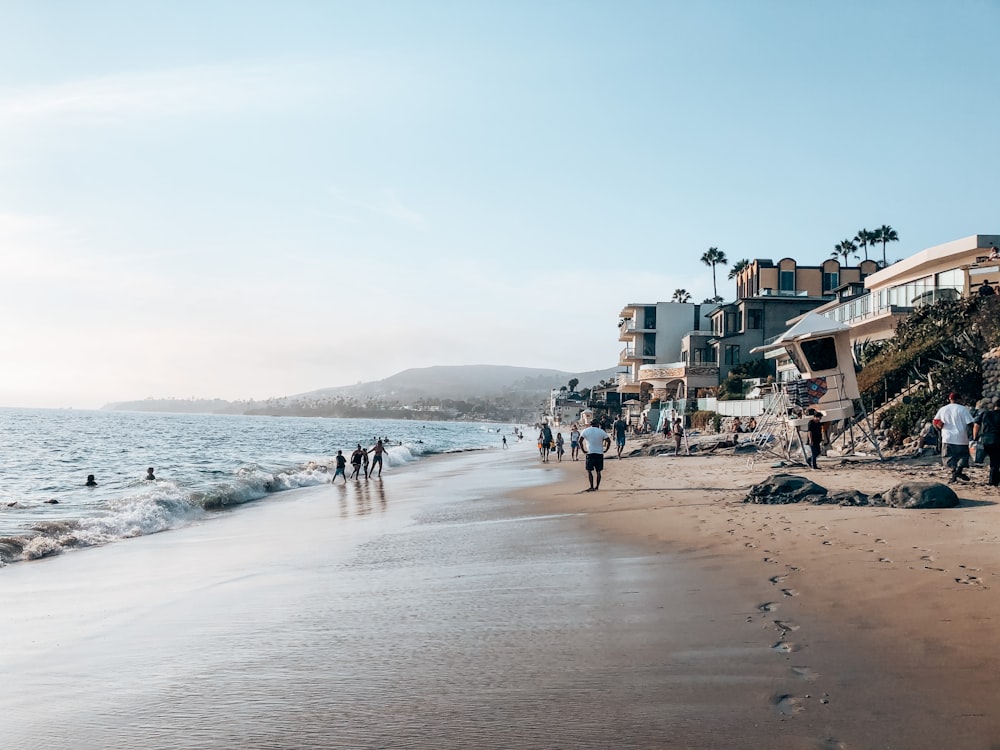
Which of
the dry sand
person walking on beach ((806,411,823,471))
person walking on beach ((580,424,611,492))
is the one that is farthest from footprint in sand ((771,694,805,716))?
person walking on beach ((806,411,823,471))

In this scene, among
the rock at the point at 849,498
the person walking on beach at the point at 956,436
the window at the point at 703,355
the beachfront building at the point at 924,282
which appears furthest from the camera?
the window at the point at 703,355

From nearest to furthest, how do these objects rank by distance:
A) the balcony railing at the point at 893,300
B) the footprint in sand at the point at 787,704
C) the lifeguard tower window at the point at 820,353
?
the footprint in sand at the point at 787,704
the lifeguard tower window at the point at 820,353
the balcony railing at the point at 893,300

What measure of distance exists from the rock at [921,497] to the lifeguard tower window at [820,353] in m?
10.8

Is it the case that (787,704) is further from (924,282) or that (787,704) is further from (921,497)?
(924,282)

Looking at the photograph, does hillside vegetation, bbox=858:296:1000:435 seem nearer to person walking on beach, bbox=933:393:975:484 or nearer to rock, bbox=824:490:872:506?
person walking on beach, bbox=933:393:975:484

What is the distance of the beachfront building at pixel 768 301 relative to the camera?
194ft

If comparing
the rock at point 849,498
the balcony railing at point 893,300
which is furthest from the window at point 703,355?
the rock at point 849,498

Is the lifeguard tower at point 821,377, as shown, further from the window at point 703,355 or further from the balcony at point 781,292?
the balcony at point 781,292

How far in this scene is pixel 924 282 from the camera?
1277 inches

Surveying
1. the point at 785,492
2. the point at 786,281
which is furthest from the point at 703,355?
the point at 785,492

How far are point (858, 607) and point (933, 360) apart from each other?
70.1ft

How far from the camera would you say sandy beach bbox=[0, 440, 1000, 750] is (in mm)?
3969

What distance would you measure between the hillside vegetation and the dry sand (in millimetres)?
10219

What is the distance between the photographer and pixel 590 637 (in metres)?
5.54
